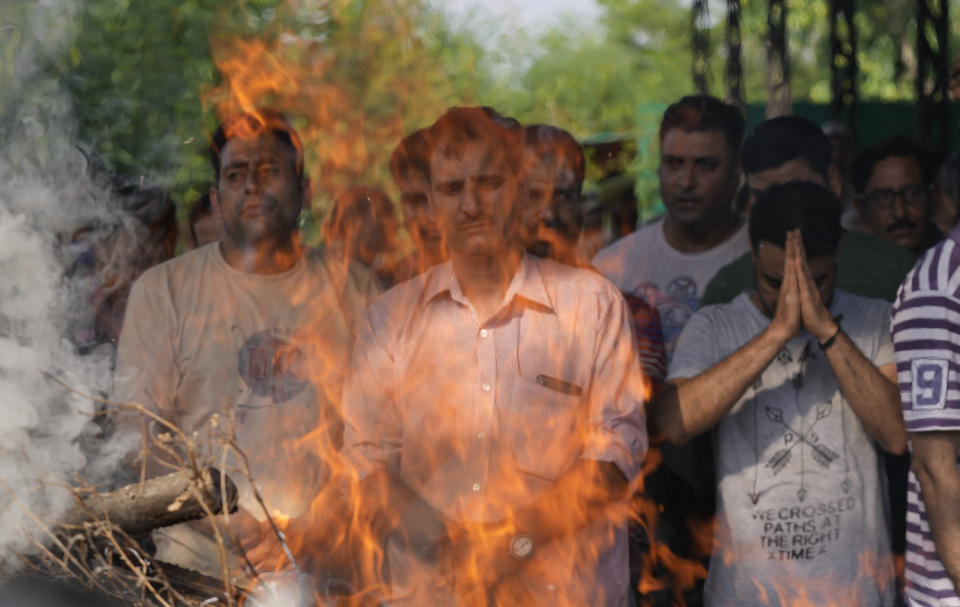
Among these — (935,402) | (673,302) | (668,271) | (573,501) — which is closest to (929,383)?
(935,402)

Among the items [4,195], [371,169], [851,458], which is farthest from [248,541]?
[371,169]

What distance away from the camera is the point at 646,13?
45094 mm

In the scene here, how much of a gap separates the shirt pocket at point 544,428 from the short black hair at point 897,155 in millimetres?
2766

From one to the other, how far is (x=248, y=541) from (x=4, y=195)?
1649 millimetres

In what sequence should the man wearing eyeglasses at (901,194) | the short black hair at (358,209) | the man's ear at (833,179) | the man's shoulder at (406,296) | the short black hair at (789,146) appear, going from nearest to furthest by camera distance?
the man's shoulder at (406,296), the short black hair at (789,146), the man's ear at (833,179), the man wearing eyeglasses at (901,194), the short black hair at (358,209)

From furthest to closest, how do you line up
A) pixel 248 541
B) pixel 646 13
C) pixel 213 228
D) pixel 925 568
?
pixel 646 13 → pixel 213 228 → pixel 248 541 → pixel 925 568

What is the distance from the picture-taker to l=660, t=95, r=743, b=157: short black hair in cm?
459

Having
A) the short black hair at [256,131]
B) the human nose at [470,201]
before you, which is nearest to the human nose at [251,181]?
the short black hair at [256,131]

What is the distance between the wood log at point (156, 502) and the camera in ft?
8.10

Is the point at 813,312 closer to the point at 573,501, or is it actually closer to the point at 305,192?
the point at 573,501

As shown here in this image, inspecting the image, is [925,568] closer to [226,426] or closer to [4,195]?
[226,426]

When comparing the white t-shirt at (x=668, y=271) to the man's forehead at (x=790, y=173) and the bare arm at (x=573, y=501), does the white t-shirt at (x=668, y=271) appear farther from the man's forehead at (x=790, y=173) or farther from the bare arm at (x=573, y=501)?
the bare arm at (x=573, y=501)

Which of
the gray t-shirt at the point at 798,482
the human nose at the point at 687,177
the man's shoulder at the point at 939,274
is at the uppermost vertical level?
the human nose at the point at 687,177

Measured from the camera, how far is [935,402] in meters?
3.18
